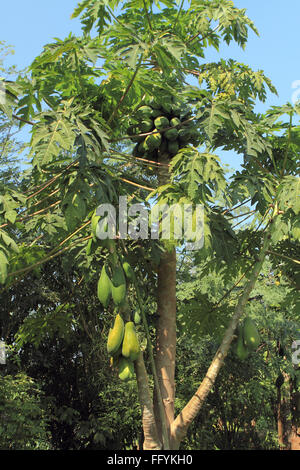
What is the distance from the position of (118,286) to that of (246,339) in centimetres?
126

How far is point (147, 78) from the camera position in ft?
12.3

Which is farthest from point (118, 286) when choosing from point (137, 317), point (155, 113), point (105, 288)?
point (155, 113)

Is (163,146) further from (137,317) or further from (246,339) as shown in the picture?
(246,339)

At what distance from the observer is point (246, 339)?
12.7 ft

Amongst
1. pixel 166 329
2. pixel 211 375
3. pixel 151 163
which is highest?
pixel 151 163

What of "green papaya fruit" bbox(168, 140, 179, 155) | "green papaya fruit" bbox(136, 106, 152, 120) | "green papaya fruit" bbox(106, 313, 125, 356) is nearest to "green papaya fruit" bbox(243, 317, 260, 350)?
"green papaya fruit" bbox(106, 313, 125, 356)

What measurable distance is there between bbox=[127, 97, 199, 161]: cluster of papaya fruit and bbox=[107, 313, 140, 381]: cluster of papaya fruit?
1.91 meters

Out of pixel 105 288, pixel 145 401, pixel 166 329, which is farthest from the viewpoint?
pixel 166 329

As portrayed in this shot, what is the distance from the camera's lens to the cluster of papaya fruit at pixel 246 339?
12.6ft

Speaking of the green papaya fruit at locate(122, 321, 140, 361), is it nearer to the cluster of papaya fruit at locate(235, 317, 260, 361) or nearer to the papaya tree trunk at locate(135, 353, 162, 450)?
the papaya tree trunk at locate(135, 353, 162, 450)

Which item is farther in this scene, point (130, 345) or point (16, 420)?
point (16, 420)

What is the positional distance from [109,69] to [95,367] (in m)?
5.62

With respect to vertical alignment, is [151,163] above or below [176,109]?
below

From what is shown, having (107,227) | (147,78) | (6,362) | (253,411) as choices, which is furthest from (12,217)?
(253,411)
